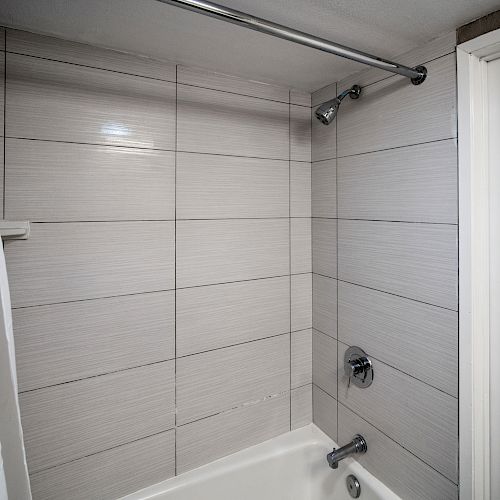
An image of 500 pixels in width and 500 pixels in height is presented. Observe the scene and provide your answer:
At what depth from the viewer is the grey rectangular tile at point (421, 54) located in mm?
1070

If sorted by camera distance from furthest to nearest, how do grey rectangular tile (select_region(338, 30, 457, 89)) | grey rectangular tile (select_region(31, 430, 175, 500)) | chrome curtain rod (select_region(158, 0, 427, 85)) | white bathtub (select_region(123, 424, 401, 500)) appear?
white bathtub (select_region(123, 424, 401, 500)) → grey rectangular tile (select_region(31, 430, 175, 500)) → grey rectangular tile (select_region(338, 30, 457, 89)) → chrome curtain rod (select_region(158, 0, 427, 85))

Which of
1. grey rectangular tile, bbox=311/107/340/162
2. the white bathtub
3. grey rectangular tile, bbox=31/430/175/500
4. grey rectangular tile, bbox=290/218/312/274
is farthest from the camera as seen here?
grey rectangular tile, bbox=290/218/312/274

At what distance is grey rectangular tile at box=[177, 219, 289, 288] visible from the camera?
4.53ft

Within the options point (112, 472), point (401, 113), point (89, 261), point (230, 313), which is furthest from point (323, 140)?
point (112, 472)

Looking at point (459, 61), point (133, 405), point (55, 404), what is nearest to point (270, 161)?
point (459, 61)

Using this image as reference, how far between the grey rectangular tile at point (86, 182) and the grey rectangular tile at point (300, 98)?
686 millimetres

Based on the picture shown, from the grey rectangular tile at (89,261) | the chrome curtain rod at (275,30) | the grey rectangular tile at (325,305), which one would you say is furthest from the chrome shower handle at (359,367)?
the chrome curtain rod at (275,30)

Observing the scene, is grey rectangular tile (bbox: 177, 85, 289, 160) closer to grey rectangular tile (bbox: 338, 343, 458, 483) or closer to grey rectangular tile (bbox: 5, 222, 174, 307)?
grey rectangular tile (bbox: 5, 222, 174, 307)

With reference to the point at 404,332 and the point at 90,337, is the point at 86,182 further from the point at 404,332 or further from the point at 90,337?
the point at 404,332

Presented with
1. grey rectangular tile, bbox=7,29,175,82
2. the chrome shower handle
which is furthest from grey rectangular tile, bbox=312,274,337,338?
grey rectangular tile, bbox=7,29,175,82

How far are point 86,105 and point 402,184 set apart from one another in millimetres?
1185

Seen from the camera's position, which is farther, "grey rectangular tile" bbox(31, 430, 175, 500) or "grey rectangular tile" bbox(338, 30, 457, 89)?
"grey rectangular tile" bbox(31, 430, 175, 500)

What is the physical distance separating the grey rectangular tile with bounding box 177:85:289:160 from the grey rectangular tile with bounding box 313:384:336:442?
1190 mm

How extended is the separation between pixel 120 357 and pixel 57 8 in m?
1.17
